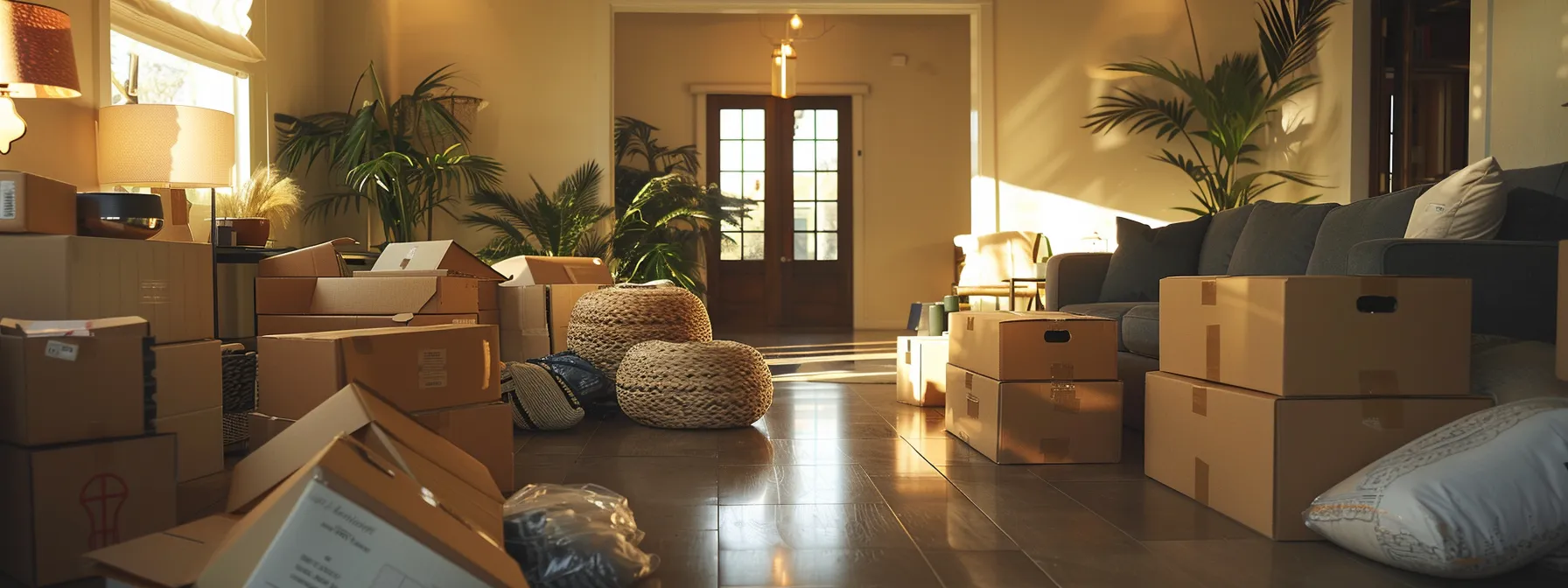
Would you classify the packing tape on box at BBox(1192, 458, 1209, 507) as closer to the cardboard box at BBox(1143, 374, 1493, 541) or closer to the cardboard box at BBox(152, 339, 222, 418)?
the cardboard box at BBox(1143, 374, 1493, 541)

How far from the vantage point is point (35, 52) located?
284cm

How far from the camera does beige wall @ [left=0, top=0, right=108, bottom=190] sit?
3357mm

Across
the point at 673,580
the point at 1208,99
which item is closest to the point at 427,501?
the point at 673,580

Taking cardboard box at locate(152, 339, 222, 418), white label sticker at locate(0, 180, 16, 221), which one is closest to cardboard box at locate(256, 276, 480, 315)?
cardboard box at locate(152, 339, 222, 418)

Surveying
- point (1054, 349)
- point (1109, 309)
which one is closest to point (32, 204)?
point (1054, 349)

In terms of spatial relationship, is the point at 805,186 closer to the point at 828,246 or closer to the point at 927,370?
the point at 828,246

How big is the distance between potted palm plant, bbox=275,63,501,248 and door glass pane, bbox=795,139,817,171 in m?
3.30

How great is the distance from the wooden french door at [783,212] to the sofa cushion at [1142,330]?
6.04m

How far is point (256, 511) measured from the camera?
125cm

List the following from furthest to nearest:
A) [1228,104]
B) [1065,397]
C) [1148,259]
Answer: [1228,104]
[1148,259]
[1065,397]

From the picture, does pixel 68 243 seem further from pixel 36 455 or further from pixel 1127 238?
pixel 1127 238

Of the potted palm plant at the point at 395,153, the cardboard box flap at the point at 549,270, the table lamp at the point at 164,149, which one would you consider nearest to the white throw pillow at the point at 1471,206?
the cardboard box flap at the point at 549,270

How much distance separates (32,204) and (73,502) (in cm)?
70

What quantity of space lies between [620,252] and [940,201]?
11.9 ft
